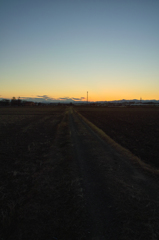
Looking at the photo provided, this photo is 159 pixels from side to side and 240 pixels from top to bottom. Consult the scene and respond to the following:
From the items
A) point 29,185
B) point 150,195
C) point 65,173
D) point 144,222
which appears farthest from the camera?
point 65,173

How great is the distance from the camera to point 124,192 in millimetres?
5883

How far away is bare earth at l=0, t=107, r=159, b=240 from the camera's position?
407 cm

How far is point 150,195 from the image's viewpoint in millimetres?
5715

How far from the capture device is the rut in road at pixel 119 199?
13.4 ft

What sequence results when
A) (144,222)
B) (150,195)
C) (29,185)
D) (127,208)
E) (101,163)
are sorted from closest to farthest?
(144,222) < (127,208) < (150,195) < (29,185) < (101,163)

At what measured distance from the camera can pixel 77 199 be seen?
5.37 m

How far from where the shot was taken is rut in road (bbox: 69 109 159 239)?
407 centimetres

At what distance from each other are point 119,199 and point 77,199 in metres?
1.57

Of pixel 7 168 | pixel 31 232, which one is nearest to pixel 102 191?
pixel 31 232

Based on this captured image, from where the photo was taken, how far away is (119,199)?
17.7 feet

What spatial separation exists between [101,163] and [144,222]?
184 inches

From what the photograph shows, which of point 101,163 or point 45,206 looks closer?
point 45,206

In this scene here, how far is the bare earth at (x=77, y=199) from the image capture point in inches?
160

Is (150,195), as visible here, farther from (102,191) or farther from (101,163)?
(101,163)
